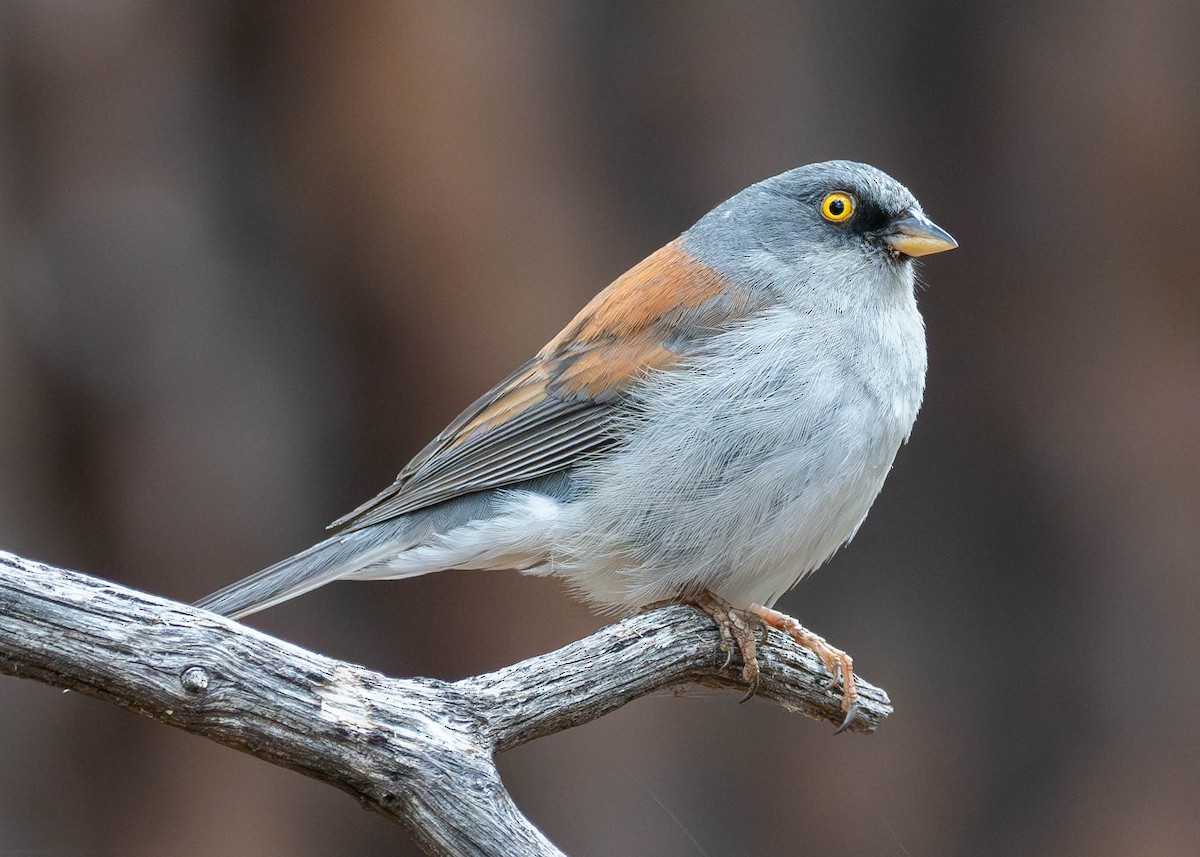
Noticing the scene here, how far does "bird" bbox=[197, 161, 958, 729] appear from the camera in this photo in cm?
310

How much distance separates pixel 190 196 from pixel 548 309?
5.64 feet

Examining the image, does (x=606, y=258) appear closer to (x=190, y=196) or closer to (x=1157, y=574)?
(x=190, y=196)

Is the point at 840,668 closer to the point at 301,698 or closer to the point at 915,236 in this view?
the point at 915,236

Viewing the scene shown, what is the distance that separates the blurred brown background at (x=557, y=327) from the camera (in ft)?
17.1

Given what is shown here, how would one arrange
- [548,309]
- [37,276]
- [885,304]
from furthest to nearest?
1. [548,309]
2. [37,276]
3. [885,304]

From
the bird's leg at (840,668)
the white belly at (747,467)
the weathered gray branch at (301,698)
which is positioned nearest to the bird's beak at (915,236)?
the white belly at (747,467)

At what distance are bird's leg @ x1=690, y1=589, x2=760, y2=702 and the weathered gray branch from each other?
0.62 meters

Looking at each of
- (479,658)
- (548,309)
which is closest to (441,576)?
(479,658)

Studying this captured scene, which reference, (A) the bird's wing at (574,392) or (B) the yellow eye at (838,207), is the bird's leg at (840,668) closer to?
(A) the bird's wing at (574,392)

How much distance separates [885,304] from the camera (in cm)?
341

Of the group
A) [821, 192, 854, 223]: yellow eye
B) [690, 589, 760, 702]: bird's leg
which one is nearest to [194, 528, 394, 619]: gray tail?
[690, 589, 760, 702]: bird's leg

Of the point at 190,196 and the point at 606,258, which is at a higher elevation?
the point at 190,196

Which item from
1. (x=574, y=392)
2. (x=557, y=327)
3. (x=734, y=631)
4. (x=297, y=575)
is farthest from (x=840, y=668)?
(x=557, y=327)

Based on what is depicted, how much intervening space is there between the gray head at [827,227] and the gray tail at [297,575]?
54.4 inches
